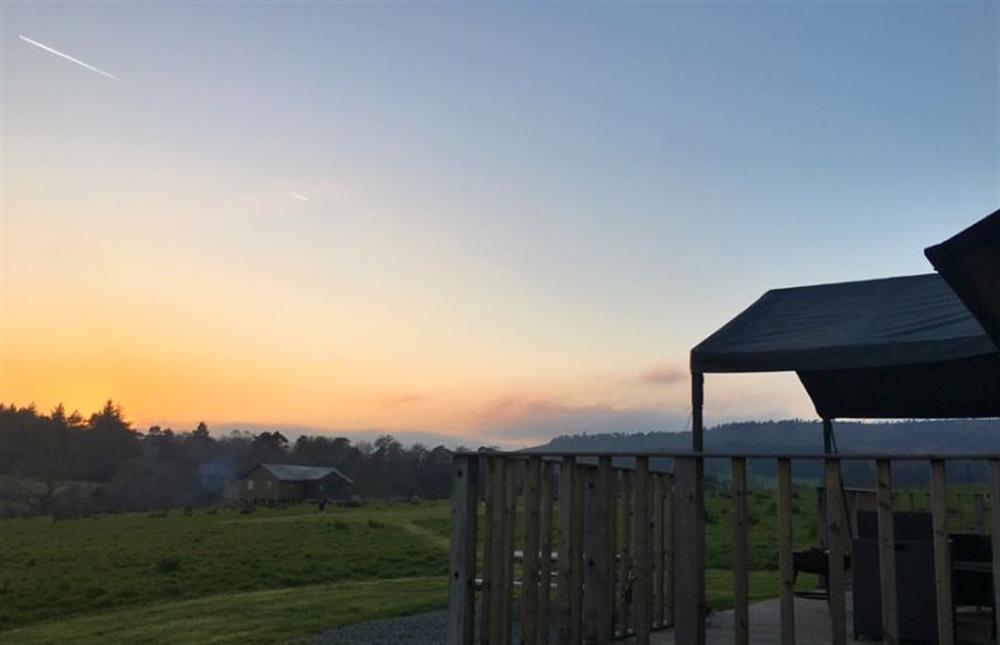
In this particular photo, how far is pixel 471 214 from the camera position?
12961 millimetres

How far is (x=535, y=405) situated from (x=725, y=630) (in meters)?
21.1

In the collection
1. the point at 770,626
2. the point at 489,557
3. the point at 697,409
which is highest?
the point at 697,409

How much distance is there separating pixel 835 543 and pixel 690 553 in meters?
0.70

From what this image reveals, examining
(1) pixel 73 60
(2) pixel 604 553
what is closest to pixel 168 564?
(1) pixel 73 60

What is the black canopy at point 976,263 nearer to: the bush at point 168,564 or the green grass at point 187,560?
the green grass at point 187,560

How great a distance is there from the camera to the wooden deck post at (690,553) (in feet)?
12.8

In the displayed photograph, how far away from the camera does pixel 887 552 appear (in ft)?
11.1

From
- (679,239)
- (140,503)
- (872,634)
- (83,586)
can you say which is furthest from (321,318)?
(140,503)

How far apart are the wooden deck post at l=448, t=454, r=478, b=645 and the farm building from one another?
69566 mm

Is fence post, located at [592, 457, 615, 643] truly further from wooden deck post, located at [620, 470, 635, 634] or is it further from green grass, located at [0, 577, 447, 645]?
green grass, located at [0, 577, 447, 645]

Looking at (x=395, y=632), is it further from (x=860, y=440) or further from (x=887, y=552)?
(x=860, y=440)

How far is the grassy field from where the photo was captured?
12.0 meters

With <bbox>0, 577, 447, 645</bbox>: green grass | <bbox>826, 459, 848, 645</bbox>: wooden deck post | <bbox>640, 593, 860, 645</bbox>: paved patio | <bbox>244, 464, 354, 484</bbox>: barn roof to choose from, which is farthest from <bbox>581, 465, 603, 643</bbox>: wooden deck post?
<bbox>244, 464, 354, 484</bbox>: barn roof

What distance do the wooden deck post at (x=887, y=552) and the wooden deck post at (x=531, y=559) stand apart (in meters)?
1.69
